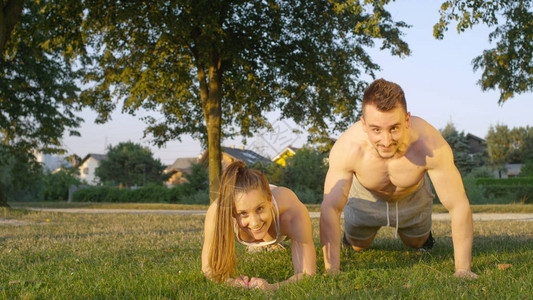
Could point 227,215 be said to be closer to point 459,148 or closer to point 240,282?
point 240,282

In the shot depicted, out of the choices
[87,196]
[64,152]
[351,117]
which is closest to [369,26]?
[351,117]

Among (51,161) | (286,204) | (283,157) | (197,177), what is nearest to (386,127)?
(286,204)

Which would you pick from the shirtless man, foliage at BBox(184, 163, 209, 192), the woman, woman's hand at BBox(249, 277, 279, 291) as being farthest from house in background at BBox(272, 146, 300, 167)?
woman's hand at BBox(249, 277, 279, 291)

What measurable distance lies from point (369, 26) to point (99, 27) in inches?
351

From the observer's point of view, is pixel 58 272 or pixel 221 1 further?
pixel 221 1

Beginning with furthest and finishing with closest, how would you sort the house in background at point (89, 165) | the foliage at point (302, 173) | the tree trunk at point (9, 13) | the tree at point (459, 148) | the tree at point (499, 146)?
the house in background at point (89, 165) < the tree at point (499, 146) < the tree at point (459, 148) < the foliage at point (302, 173) < the tree trunk at point (9, 13)

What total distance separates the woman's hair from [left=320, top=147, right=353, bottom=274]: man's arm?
0.59 metres

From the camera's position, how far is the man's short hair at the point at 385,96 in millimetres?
3357

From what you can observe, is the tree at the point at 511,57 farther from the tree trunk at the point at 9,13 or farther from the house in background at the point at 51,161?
the house in background at the point at 51,161

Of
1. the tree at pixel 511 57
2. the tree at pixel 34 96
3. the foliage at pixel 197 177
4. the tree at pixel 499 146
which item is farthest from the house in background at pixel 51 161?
the tree at pixel 499 146

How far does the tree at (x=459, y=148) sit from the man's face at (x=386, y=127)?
120ft

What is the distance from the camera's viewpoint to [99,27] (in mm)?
14281

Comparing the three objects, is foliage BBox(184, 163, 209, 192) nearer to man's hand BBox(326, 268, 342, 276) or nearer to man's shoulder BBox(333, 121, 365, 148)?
man's shoulder BBox(333, 121, 365, 148)

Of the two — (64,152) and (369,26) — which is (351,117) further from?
(64,152)
